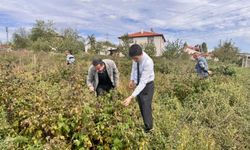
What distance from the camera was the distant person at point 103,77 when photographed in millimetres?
5793

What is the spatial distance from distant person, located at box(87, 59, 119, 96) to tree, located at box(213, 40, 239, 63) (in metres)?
43.8

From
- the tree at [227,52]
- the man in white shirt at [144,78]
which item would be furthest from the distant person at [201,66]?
the tree at [227,52]

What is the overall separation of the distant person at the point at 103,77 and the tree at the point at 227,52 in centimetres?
4378

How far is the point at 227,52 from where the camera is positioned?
48594 millimetres

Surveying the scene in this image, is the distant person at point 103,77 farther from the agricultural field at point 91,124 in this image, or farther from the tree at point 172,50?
the tree at point 172,50

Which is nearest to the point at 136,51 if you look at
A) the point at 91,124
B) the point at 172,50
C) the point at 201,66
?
the point at 91,124

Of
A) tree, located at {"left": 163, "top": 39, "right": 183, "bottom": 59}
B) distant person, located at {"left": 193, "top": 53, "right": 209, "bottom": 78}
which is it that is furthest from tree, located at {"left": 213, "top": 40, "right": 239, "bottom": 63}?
distant person, located at {"left": 193, "top": 53, "right": 209, "bottom": 78}

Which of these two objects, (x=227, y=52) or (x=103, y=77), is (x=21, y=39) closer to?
(x=227, y=52)

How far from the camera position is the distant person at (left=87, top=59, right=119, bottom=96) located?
579 centimetres

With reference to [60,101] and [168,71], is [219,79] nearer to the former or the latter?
[168,71]

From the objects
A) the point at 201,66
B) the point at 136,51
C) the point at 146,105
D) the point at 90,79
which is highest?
the point at 136,51

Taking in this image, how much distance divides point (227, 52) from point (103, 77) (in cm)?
4636

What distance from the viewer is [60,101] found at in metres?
4.23

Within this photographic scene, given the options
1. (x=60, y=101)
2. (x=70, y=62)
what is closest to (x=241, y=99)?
(x=60, y=101)
